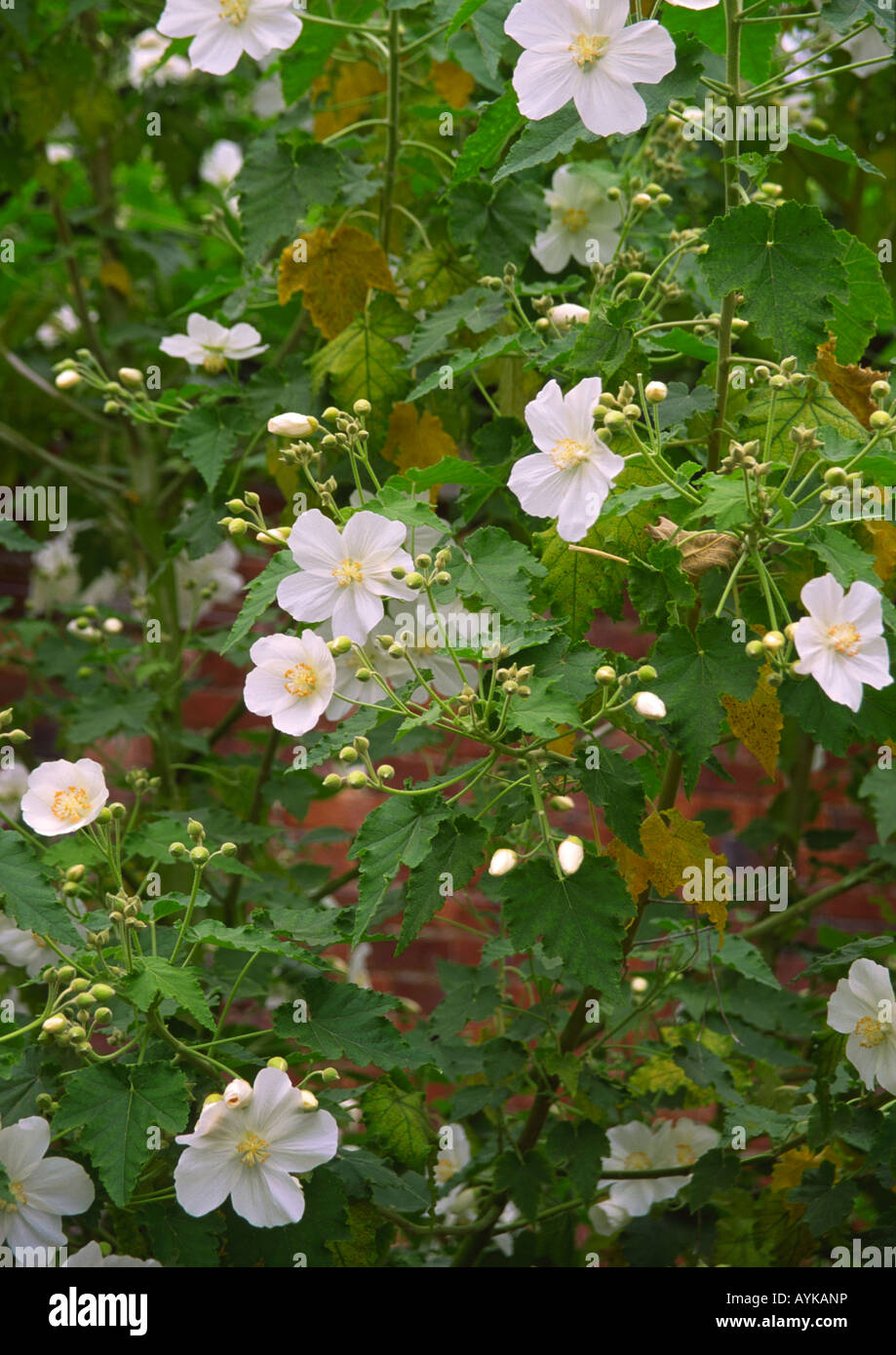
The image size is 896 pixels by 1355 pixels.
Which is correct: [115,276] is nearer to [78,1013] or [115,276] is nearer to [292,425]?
[292,425]

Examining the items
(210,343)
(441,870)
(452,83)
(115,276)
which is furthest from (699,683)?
(115,276)

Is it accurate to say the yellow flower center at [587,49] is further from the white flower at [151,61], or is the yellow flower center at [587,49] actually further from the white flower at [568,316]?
the white flower at [151,61]

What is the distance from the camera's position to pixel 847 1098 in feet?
5.74

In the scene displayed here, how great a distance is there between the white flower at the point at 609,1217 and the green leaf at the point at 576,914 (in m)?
0.83

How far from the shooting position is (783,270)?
1.34 metres

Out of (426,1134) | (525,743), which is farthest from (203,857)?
(426,1134)

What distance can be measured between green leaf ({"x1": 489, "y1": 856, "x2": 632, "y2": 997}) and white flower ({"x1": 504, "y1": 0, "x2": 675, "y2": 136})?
772 mm

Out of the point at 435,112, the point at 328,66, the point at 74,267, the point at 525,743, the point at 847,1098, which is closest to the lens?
the point at 525,743

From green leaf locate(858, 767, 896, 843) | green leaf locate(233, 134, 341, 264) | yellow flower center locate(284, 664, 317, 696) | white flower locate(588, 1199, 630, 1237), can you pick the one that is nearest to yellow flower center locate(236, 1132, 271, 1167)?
yellow flower center locate(284, 664, 317, 696)

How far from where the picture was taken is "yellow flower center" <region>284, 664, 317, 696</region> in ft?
4.86

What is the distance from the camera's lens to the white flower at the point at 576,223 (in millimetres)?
2049
